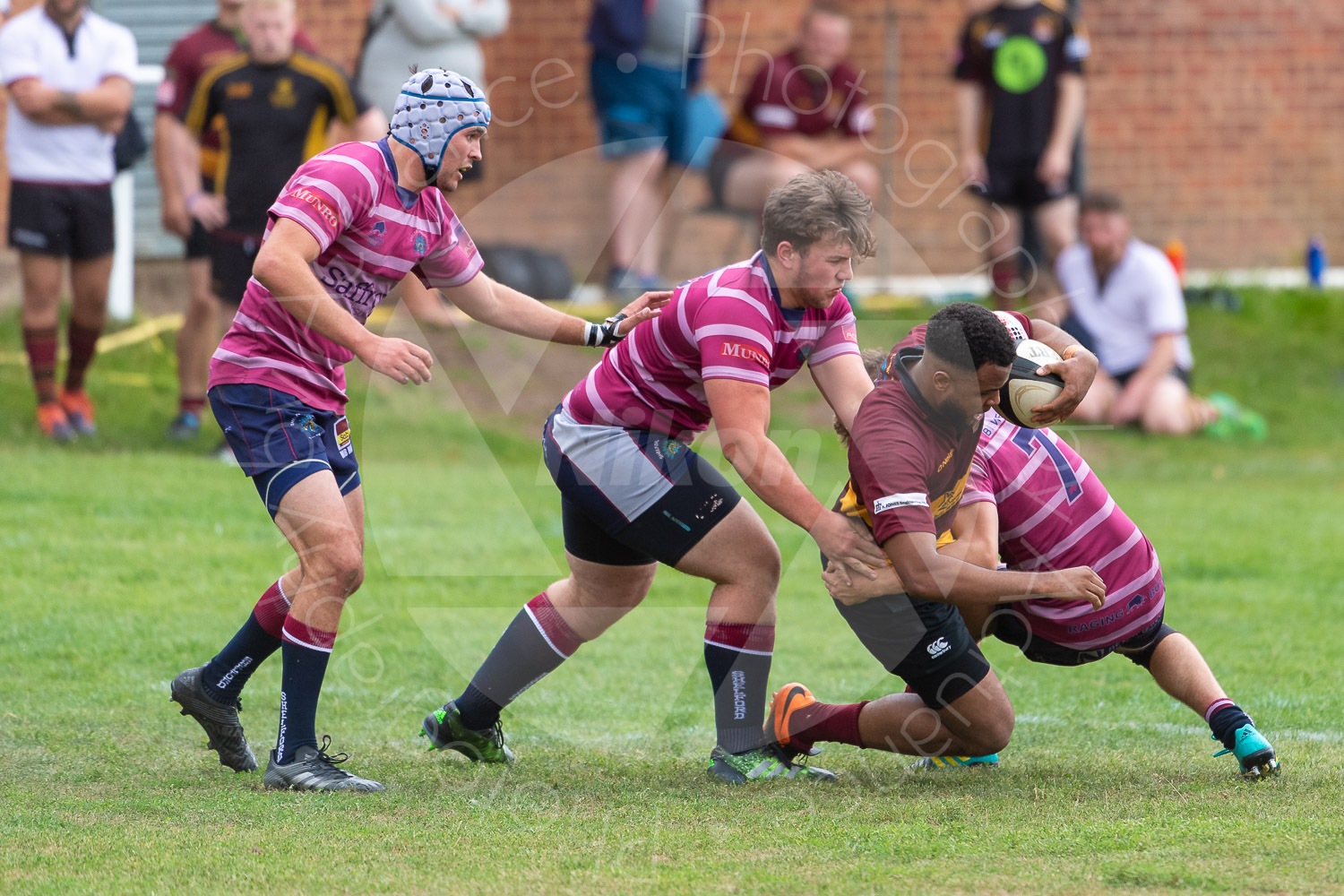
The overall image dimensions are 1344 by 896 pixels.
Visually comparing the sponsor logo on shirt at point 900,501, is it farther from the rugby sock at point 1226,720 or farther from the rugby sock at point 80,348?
the rugby sock at point 80,348

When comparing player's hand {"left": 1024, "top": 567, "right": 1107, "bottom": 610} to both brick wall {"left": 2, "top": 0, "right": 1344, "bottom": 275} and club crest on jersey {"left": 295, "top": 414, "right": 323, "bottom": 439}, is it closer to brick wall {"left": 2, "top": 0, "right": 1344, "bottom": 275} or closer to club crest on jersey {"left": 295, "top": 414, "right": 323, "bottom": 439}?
club crest on jersey {"left": 295, "top": 414, "right": 323, "bottom": 439}

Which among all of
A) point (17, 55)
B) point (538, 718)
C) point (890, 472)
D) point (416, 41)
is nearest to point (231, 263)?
point (17, 55)

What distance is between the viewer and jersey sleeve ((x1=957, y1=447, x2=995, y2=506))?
425 centimetres

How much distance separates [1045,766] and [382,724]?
224cm

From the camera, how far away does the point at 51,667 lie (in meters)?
5.63

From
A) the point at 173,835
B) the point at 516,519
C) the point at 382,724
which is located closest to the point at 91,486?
the point at 516,519

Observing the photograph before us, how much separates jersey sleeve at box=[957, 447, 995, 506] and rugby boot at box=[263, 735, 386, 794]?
1863 mm

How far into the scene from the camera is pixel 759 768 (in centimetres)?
450

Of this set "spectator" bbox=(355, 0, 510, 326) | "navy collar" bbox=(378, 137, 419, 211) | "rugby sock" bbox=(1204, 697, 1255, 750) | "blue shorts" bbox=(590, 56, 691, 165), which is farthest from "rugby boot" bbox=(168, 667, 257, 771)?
"blue shorts" bbox=(590, 56, 691, 165)

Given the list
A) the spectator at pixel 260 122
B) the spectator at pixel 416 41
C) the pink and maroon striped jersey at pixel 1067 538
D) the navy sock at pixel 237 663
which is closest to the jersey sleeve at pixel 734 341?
the pink and maroon striped jersey at pixel 1067 538

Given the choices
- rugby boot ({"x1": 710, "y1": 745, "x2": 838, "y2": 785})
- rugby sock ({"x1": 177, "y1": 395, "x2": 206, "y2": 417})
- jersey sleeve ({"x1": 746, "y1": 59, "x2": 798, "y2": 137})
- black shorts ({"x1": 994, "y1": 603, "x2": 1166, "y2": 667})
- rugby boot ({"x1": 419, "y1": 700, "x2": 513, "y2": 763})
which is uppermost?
jersey sleeve ({"x1": 746, "y1": 59, "x2": 798, "y2": 137})

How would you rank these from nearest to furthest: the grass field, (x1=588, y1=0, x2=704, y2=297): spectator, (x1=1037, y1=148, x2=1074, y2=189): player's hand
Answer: the grass field → (x1=1037, y1=148, x2=1074, y2=189): player's hand → (x1=588, y1=0, x2=704, y2=297): spectator

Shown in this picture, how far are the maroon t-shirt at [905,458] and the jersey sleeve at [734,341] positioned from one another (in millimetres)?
319

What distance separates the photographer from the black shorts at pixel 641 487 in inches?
172
